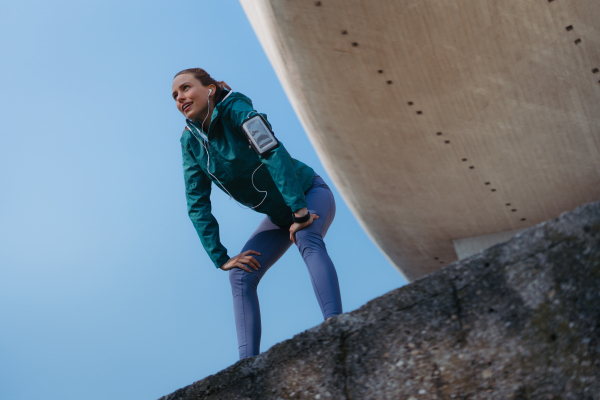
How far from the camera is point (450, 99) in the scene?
7.07 meters

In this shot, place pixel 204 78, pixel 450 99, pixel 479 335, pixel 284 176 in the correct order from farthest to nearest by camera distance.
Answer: pixel 450 99, pixel 204 78, pixel 284 176, pixel 479 335

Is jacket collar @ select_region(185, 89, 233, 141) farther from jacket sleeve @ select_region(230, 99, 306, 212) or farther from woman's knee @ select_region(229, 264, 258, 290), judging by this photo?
woman's knee @ select_region(229, 264, 258, 290)

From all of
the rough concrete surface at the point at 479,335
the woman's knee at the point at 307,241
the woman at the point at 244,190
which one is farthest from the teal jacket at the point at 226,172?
the rough concrete surface at the point at 479,335

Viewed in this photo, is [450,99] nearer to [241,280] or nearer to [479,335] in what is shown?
[241,280]

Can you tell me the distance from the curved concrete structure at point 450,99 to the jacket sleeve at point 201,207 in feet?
11.8

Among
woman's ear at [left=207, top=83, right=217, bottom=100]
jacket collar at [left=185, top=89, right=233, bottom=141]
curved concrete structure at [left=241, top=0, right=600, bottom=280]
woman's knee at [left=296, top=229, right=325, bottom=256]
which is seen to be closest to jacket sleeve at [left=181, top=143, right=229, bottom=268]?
jacket collar at [left=185, top=89, right=233, bottom=141]

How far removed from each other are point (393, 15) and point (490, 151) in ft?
7.87

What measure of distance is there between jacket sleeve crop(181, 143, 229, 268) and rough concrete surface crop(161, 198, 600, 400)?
112 cm

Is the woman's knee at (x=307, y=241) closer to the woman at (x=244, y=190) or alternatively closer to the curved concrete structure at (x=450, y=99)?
the woman at (x=244, y=190)

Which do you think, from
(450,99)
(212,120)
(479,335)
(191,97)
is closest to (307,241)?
(212,120)

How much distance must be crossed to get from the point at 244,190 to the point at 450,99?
15.1 feet

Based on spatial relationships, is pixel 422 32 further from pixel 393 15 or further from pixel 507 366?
pixel 507 366

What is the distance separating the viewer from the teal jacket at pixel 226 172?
303 centimetres

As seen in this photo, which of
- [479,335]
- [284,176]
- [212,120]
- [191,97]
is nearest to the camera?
[479,335]
